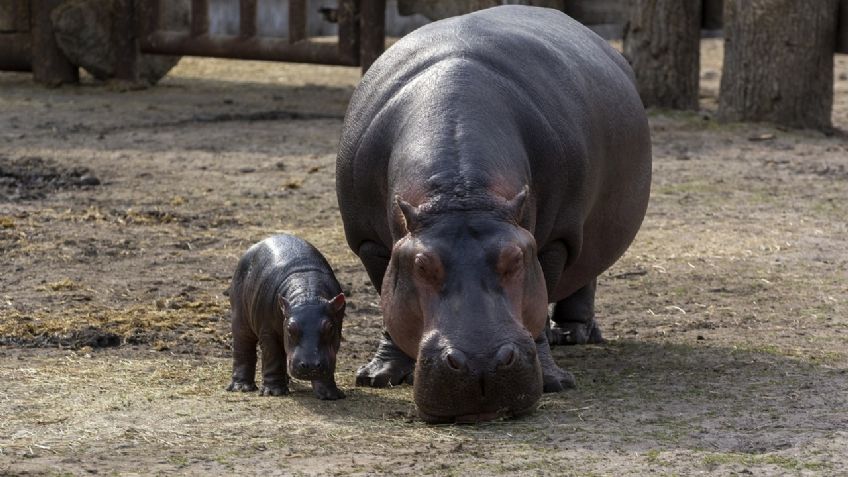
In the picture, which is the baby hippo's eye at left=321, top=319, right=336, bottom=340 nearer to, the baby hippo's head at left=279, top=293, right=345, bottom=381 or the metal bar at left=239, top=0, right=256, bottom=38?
the baby hippo's head at left=279, top=293, right=345, bottom=381

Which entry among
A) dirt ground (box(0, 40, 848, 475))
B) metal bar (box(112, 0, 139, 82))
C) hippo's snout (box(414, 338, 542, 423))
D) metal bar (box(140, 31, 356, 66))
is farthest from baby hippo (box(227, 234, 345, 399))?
metal bar (box(112, 0, 139, 82))

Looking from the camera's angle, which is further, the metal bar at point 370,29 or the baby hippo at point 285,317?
the metal bar at point 370,29

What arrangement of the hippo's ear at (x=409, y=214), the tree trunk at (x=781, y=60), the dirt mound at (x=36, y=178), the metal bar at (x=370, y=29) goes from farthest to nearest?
the metal bar at (x=370, y=29) → the tree trunk at (x=781, y=60) → the dirt mound at (x=36, y=178) → the hippo's ear at (x=409, y=214)

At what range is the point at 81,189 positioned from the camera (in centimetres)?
881

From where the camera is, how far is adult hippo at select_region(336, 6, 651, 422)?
396 centimetres

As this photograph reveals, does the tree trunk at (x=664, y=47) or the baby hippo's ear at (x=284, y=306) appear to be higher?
the baby hippo's ear at (x=284, y=306)

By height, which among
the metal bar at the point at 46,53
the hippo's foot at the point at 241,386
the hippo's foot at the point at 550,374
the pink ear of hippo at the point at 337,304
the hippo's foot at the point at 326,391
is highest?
the pink ear of hippo at the point at 337,304

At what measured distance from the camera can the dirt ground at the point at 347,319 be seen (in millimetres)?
3979

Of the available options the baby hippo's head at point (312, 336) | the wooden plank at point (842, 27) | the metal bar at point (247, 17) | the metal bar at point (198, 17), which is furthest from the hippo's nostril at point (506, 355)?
the metal bar at point (198, 17)

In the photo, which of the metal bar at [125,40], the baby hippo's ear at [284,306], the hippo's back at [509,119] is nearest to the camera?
the hippo's back at [509,119]

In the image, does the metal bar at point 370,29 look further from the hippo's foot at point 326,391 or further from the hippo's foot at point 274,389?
the hippo's foot at point 326,391

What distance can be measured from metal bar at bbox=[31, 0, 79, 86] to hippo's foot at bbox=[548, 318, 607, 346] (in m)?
8.47

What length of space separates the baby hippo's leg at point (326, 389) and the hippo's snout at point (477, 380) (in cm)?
79

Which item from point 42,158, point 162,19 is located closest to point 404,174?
point 42,158
